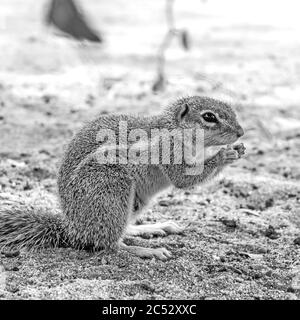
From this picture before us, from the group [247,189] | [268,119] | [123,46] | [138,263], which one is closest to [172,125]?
[138,263]

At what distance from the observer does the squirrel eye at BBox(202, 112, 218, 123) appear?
426cm

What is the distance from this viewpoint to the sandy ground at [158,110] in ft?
11.8

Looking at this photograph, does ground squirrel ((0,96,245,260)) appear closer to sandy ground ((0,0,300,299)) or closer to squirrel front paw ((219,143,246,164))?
squirrel front paw ((219,143,246,164))

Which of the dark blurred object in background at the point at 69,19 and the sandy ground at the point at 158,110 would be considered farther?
the sandy ground at the point at 158,110

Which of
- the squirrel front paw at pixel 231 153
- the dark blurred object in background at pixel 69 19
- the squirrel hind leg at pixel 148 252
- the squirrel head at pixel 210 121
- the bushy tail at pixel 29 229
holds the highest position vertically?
the dark blurred object in background at pixel 69 19

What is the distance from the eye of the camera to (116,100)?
7520 mm

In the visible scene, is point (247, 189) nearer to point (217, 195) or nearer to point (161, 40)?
point (217, 195)

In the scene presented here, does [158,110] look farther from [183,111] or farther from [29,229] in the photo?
[29,229]

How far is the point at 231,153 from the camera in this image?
4.30m

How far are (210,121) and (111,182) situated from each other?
85cm

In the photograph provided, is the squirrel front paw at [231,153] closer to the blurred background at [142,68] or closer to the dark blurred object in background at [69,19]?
the blurred background at [142,68]

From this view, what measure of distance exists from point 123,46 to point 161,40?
0.65 meters

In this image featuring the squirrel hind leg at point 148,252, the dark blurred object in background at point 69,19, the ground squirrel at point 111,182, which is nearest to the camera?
the dark blurred object in background at point 69,19

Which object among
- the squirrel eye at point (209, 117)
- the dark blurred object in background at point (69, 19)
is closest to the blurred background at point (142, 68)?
the squirrel eye at point (209, 117)
